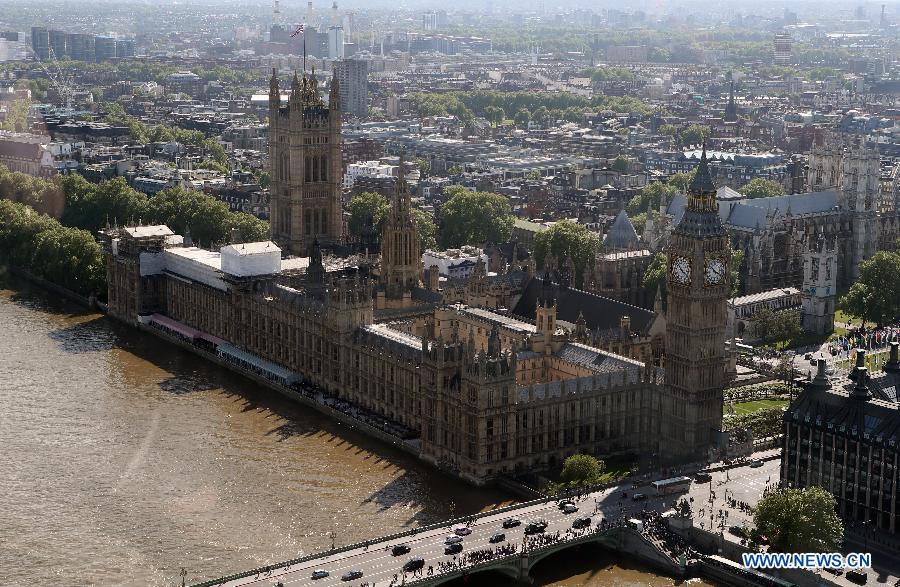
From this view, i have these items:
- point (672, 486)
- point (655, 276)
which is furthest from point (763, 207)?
point (672, 486)

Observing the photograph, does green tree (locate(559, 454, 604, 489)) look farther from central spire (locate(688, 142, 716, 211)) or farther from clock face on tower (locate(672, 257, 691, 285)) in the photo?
central spire (locate(688, 142, 716, 211))

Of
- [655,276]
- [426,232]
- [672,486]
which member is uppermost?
[655,276]

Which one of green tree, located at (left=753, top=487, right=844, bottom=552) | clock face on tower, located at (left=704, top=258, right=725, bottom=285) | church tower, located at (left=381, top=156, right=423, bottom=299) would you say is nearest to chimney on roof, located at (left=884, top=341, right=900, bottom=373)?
clock face on tower, located at (left=704, top=258, right=725, bottom=285)

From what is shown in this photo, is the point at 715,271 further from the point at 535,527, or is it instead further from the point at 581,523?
the point at 535,527

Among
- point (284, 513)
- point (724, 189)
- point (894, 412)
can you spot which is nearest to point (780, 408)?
point (894, 412)

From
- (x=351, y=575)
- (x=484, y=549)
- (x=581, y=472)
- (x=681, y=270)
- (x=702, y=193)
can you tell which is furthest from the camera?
(x=681, y=270)

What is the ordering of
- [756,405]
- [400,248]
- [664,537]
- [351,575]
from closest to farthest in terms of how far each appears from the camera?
[351,575], [664,537], [756,405], [400,248]

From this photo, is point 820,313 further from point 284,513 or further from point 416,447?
point 284,513
